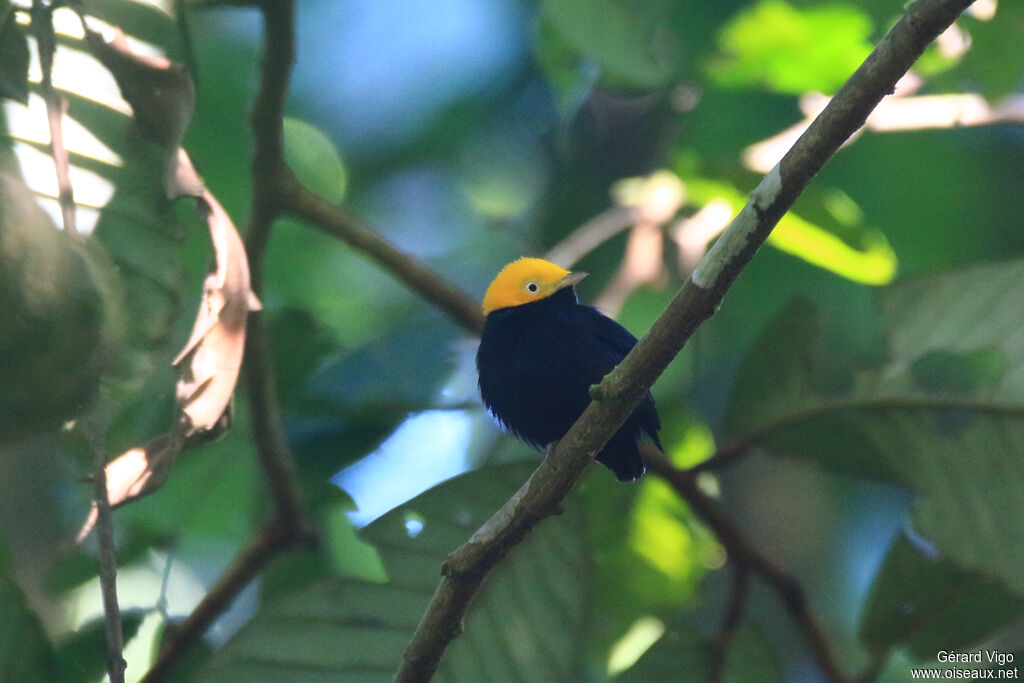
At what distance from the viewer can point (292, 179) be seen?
2.66 m

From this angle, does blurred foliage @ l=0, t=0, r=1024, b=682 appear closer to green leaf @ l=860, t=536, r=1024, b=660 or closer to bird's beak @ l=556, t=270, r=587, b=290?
green leaf @ l=860, t=536, r=1024, b=660

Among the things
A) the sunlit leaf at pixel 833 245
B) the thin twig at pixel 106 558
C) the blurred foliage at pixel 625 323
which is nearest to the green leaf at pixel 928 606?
the blurred foliage at pixel 625 323

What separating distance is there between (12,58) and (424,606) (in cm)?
150

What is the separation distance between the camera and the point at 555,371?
2463 mm

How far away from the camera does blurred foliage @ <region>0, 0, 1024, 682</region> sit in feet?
6.75

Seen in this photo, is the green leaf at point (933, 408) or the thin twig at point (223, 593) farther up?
the green leaf at point (933, 408)

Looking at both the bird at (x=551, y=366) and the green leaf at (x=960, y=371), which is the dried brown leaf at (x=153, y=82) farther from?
the green leaf at (x=960, y=371)

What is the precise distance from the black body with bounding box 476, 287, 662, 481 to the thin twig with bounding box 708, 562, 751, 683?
1.67ft

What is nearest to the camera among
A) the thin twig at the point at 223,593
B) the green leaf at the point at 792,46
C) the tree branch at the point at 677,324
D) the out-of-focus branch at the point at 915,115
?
the tree branch at the point at 677,324

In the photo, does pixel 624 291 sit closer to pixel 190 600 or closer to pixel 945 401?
pixel 945 401

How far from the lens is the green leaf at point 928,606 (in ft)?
8.80

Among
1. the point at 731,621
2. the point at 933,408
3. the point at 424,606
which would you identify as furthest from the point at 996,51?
the point at 424,606

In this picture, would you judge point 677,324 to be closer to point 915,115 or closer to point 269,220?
point 269,220

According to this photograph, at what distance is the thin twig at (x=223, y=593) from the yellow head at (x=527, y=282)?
2.85 ft
